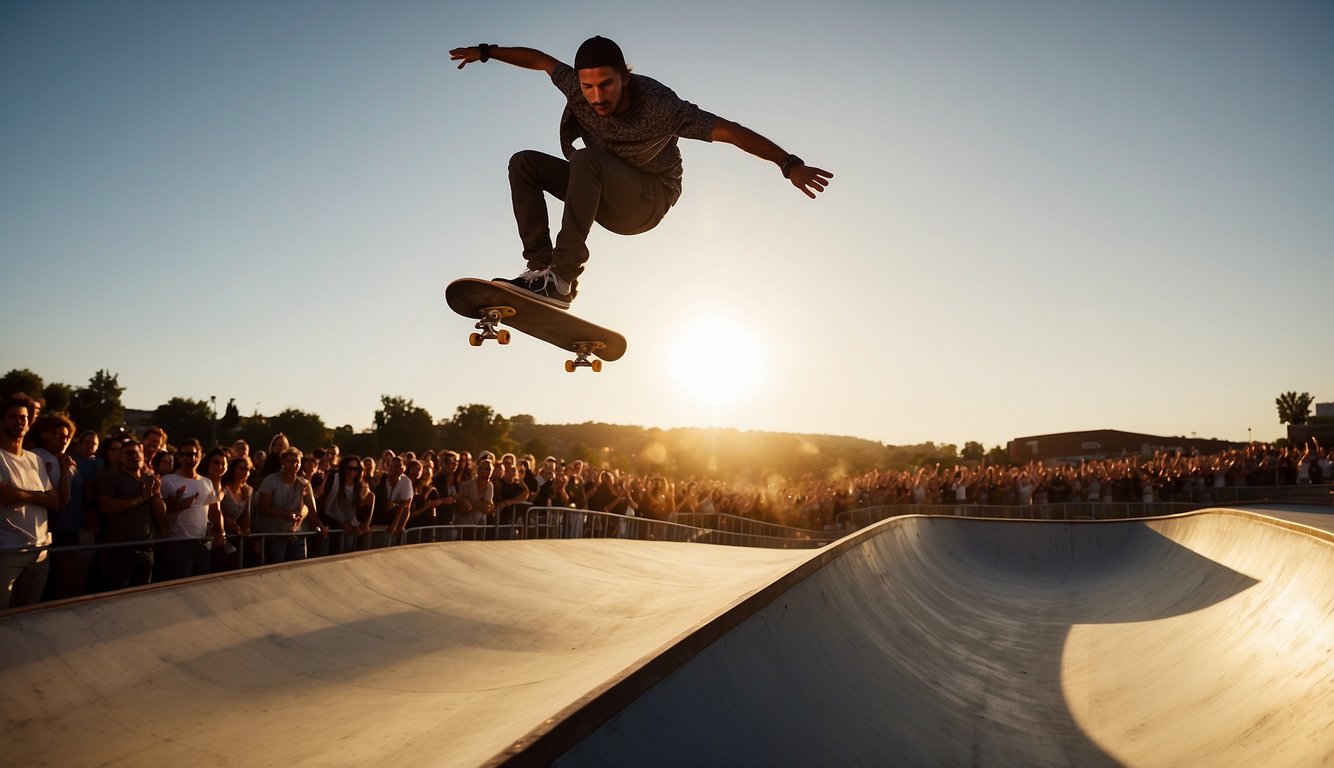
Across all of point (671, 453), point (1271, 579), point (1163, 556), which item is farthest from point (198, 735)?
point (671, 453)

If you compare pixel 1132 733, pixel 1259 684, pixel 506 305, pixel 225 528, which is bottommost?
pixel 1132 733

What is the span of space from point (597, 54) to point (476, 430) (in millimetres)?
107696

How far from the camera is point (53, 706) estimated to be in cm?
440

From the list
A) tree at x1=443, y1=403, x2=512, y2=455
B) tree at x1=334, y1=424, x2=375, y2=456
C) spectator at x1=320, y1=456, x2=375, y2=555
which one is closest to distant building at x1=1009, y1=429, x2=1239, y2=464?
tree at x1=443, y1=403, x2=512, y2=455

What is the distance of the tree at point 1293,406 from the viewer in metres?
110

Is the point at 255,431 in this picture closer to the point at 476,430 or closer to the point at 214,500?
the point at 476,430

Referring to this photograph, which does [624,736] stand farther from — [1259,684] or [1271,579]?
[1271,579]

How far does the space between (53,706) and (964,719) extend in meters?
5.14

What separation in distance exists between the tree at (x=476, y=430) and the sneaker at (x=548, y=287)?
105 m

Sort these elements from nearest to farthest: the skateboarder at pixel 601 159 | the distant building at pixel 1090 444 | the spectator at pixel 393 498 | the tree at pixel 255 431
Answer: the skateboarder at pixel 601 159 → the spectator at pixel 393 498 → the tree at pixel 255 431 → the distant building at pixel 1090 444

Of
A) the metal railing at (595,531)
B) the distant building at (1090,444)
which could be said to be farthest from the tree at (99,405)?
the distant building at (1090,444)

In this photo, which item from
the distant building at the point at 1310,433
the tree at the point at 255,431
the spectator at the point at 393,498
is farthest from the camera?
the tree at the point at 255,431

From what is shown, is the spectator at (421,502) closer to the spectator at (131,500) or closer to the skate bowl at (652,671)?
the skate bowl at (652,671)

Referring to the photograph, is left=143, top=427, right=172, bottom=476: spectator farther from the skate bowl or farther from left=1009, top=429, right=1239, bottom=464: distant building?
left=1009, top=429, right=1239, bottom=464: distant building
